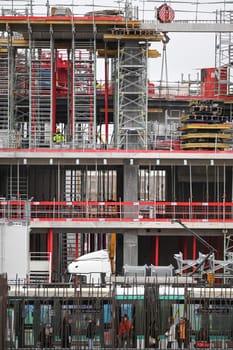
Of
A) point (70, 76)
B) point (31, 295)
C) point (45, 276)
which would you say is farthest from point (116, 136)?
point (31, 295)

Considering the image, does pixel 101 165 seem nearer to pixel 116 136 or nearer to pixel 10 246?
pixel 116 136

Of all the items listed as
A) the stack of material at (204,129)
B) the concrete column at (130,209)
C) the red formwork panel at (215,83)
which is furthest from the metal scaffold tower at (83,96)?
the red formwork panel at (215,83)

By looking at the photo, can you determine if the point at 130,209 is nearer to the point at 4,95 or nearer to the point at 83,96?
the point at 83,96

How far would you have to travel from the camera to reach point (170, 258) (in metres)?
67.0

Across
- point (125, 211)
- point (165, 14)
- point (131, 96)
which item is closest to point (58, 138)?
point (131, 96)

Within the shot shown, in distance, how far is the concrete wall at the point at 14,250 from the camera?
49500 mm

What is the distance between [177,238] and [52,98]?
12.8 m

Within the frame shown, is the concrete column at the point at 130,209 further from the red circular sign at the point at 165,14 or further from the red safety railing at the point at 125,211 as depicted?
the red circular sign at the point at 165,14

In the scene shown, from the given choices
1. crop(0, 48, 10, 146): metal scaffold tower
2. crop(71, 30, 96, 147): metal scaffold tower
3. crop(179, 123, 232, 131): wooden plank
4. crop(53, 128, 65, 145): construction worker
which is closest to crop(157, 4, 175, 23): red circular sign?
crop(71, 30, 96, 147): metal scaffold tower

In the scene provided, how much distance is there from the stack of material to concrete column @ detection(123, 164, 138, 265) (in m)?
3.39

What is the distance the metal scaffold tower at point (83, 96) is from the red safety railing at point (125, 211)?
376 cm

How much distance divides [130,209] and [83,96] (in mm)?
7103

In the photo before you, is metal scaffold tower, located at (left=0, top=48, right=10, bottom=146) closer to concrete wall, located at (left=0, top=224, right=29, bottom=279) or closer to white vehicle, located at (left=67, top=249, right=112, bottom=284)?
white vehicle, located at (left=67, top=249, right=112, bottom=284)

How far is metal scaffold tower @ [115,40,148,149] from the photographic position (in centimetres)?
6016
